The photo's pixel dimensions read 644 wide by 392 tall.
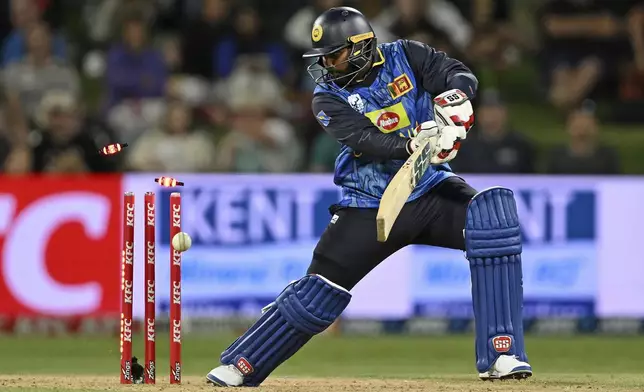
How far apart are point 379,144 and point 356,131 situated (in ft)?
0.50

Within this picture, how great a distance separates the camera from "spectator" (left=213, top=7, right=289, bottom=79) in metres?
14.9

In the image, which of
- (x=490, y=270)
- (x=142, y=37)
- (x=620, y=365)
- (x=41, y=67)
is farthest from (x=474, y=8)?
(x=490, y=270)

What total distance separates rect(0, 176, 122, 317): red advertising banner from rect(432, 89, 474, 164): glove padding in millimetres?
5646

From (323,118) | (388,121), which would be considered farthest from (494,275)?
(323,118)

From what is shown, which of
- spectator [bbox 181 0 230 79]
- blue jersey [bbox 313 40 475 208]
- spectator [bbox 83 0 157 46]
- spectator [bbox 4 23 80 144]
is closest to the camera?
blue jersey [bbox 313 40 475 208]

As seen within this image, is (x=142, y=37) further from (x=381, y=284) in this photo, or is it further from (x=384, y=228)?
(x=384, y=228)

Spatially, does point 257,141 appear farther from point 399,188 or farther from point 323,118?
point 399,188

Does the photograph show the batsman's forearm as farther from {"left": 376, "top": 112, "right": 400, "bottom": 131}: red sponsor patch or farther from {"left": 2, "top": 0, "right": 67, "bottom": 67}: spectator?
{"left": 2, "top": 0, "right": 67, "bottom": 67}: spectator

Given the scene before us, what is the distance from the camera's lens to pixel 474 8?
52.2 feet

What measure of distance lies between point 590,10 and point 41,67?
5896mm

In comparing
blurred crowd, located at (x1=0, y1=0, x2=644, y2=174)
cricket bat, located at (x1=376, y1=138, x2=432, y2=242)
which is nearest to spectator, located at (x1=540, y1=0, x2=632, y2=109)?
blurred crowd, located at (x1=0, y1=0, x2=644, y2=174)

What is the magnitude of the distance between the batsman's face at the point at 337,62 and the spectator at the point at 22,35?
766cm

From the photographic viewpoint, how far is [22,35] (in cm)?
1484

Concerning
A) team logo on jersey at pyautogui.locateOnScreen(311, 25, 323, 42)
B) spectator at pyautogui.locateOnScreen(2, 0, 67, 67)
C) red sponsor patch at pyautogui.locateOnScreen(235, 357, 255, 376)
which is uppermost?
spectator at pyautogui.locateOnScreen(2, 0, 67, 67)
